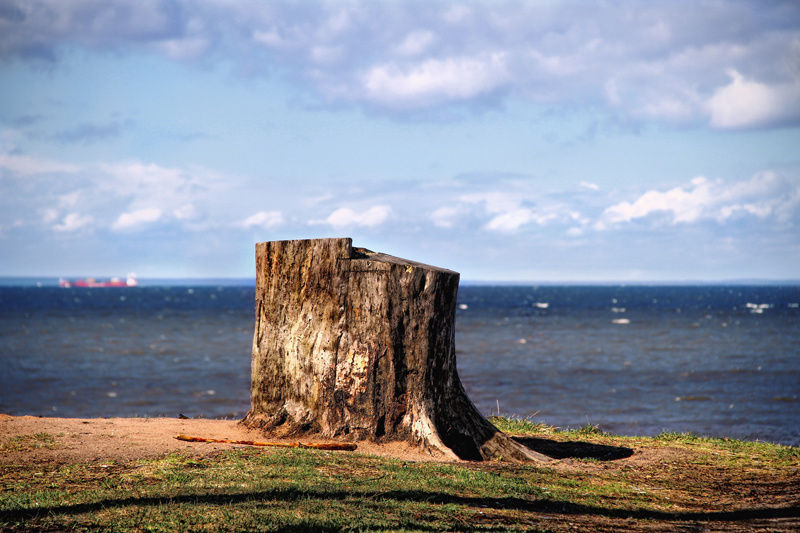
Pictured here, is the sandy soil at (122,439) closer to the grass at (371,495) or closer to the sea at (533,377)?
the grass at (371,495)

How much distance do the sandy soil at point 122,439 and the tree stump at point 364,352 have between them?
9.9 inches

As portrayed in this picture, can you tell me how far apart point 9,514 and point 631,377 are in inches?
976

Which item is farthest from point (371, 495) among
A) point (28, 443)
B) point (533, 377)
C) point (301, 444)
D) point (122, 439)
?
point (533, 377)

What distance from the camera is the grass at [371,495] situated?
447 cm

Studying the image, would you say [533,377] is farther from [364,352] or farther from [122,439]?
[122,439]

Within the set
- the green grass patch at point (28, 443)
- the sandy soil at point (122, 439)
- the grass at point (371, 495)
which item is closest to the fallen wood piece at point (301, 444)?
the sandy soil at point (122, 439)

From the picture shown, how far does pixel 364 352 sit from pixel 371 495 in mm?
2034

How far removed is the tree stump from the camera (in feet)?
23.3

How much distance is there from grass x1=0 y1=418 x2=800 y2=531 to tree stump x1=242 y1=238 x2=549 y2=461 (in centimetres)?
62

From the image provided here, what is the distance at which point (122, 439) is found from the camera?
22.8 ft

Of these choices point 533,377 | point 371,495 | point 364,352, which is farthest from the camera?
point 533,377

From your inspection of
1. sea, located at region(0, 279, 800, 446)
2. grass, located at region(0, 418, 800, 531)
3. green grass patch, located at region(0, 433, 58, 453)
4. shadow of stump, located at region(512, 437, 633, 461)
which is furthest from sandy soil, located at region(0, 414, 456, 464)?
sea, located at region(0, 279, 800, 446)

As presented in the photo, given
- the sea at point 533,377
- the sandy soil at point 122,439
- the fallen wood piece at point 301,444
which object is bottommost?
the sea at point 533,377

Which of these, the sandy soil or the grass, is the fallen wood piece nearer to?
the sandy soil
